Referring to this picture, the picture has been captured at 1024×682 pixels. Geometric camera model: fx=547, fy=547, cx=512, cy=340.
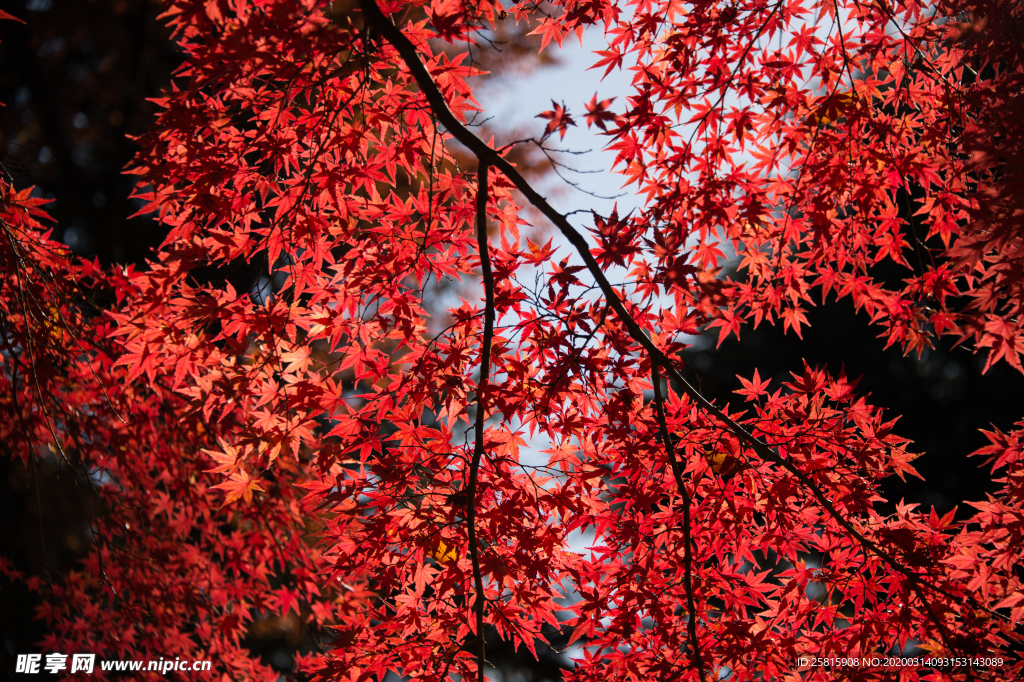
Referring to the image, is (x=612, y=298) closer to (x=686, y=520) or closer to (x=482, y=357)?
(x=482, y=357)

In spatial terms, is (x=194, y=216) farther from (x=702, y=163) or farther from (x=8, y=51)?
(x=8, y=51)

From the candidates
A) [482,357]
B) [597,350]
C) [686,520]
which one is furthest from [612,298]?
[686,520]

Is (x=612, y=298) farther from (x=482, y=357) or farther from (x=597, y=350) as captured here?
(x=482, y=357)

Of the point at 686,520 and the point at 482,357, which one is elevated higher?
the point at 482,357

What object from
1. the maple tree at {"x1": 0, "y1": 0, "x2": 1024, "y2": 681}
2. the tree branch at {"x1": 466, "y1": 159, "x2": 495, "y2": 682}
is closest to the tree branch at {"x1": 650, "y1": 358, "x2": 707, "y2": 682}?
the maple tree at {"x1": 0, "y1": 0, "x2": 1024, "y2": 681}

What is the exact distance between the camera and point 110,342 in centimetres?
263

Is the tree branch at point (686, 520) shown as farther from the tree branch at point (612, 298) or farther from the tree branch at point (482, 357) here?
the tree branch at point (482, 357)

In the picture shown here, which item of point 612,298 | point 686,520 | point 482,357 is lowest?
point 686,520

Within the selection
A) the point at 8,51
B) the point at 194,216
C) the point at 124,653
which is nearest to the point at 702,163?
the point at 194,216

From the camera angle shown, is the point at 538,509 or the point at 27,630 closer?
the point at 538,509

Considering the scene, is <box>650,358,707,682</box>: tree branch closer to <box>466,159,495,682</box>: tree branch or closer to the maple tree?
the maple tree

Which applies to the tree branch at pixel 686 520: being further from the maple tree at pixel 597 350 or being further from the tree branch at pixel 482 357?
the tree branch at pixel 482 357

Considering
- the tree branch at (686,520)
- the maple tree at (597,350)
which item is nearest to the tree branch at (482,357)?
the maple tree at (597,350)

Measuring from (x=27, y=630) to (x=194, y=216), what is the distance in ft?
15.5
